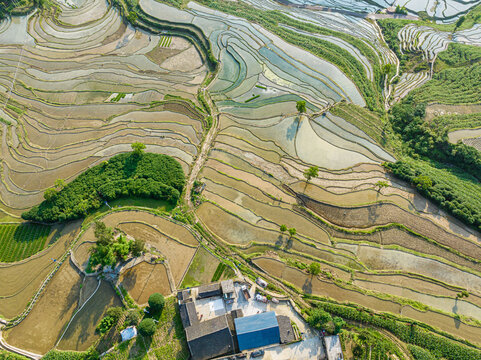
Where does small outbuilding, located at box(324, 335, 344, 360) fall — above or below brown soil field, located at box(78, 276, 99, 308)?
above

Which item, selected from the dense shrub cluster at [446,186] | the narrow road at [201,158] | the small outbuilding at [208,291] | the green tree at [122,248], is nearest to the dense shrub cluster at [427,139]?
the dense shrub cluster at [446,186]

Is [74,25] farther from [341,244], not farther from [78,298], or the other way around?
[341,244]

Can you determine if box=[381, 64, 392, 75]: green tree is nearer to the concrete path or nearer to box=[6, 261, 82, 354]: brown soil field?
box=[6, 261, 82, 354]: brown soil field

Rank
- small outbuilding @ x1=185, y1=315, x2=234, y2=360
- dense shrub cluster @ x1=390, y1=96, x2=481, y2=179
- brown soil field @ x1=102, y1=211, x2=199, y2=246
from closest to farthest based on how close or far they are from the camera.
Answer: small outbuilding @ x1=185, y1=315, x2=234, y2=360
brown soil field @ x1=102, y1=211, x2=199, y2=246
dense shrub cluster @ x1=390, y1=96, x2=481, y2=179

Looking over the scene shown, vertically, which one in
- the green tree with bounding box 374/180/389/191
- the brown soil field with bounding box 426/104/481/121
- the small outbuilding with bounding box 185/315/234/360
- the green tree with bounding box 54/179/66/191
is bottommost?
the small outbuilding with bounding box 185/315/234/360

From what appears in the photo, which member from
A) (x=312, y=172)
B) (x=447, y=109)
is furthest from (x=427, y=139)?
(x=312, y=172)

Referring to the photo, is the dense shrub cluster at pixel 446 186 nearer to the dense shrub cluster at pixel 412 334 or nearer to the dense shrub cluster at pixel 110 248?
the dense shrub cluster at pixel 412 334

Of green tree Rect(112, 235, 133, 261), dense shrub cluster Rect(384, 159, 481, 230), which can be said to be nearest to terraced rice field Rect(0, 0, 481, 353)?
dense shrub cluster Rect(384, 159, 481, 230)
